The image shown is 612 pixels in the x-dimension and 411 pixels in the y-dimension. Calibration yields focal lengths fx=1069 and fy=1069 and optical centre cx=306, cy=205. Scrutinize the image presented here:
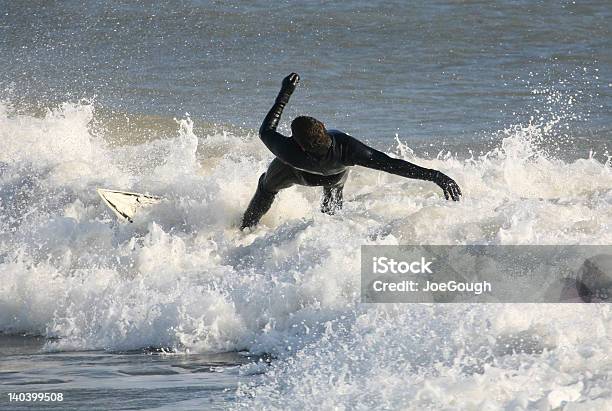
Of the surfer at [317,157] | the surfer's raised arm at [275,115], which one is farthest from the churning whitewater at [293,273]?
the surfer's raised arm at [275,115]

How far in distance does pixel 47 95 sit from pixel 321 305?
11.0 meters

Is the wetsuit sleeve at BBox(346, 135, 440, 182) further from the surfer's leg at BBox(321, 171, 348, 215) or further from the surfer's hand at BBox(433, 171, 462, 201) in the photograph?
the surfer's leg at BBox(321, 171, 348, 215)

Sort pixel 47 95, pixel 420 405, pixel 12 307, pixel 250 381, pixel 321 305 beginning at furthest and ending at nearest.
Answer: pixel 47 95 < pixel 12 307 < pixel 321 305 < pixel 250 381 < pixel 420 405

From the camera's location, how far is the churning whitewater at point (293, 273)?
5336 mm

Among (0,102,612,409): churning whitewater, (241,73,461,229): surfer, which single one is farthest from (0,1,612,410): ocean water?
(241,73,461,229): surfer

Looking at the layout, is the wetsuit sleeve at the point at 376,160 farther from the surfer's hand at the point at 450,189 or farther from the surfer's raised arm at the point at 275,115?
the surfer's raised arm at the point at 275,115

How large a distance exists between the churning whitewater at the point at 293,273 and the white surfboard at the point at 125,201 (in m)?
0.11

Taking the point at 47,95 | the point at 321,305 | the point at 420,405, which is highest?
the point at 47,95

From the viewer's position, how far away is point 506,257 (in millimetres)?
7055

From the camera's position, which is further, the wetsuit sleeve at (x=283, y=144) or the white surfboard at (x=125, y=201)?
the white surfboard at (x=125, y=201)

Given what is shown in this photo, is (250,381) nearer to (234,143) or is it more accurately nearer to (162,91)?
(234,143)

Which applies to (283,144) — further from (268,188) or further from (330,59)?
(330,59)

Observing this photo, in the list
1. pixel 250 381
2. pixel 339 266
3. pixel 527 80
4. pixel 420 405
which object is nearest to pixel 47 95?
pixel 527 80

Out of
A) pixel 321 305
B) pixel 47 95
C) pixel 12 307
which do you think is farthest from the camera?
pixel 47 95
